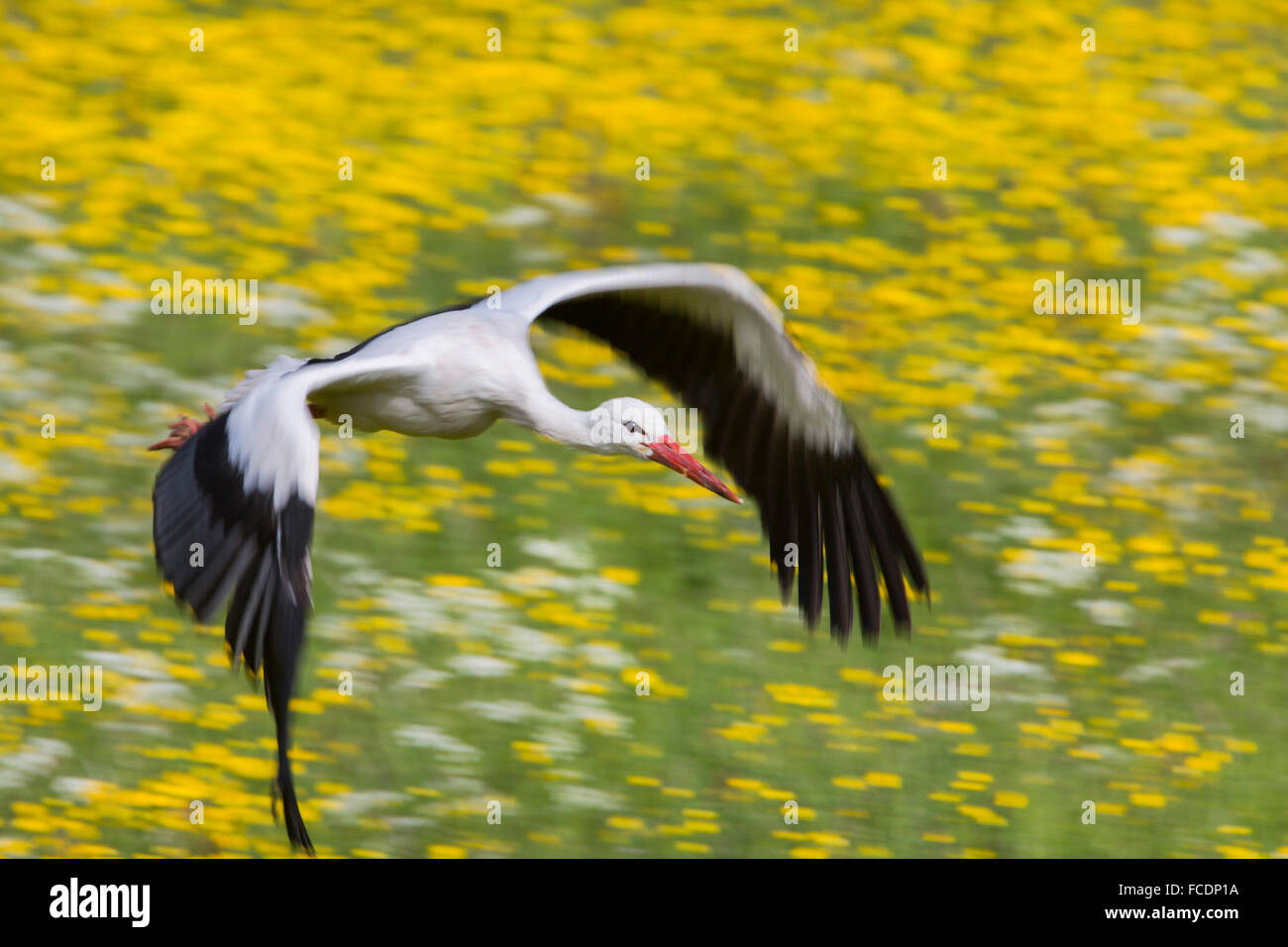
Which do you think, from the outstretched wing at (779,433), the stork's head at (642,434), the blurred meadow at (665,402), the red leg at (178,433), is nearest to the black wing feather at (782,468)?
the outstretched wing at (779,433)

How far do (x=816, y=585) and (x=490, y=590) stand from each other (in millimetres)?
1318

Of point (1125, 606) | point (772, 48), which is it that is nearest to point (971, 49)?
point (772, 48)

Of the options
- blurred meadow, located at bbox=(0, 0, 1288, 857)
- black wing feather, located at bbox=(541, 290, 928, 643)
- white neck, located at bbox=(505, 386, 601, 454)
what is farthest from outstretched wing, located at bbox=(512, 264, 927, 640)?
blurred meadow, located at bbox=(0, 0, 1288, 857)

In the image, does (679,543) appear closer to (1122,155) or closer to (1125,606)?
(1125,606)

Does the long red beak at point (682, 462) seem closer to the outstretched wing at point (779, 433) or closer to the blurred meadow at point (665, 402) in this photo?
the outstretched wing at point (779, 433)

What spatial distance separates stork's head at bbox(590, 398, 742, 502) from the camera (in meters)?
6.05

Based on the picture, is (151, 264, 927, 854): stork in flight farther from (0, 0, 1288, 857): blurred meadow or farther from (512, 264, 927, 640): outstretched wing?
(0, 0, 1288, 857): blurred meadow

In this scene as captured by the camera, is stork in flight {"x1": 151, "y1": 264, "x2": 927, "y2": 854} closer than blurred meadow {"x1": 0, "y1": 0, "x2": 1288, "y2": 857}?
Yes

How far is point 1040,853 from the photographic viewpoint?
691 centimetres

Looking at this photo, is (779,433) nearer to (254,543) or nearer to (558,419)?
(558,419)

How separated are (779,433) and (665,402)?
2045 millimetres

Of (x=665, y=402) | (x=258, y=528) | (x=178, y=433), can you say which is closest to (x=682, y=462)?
(x=258, y=528)

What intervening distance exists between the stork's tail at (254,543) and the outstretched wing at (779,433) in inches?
57.5

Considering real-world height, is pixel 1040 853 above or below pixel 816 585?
below
